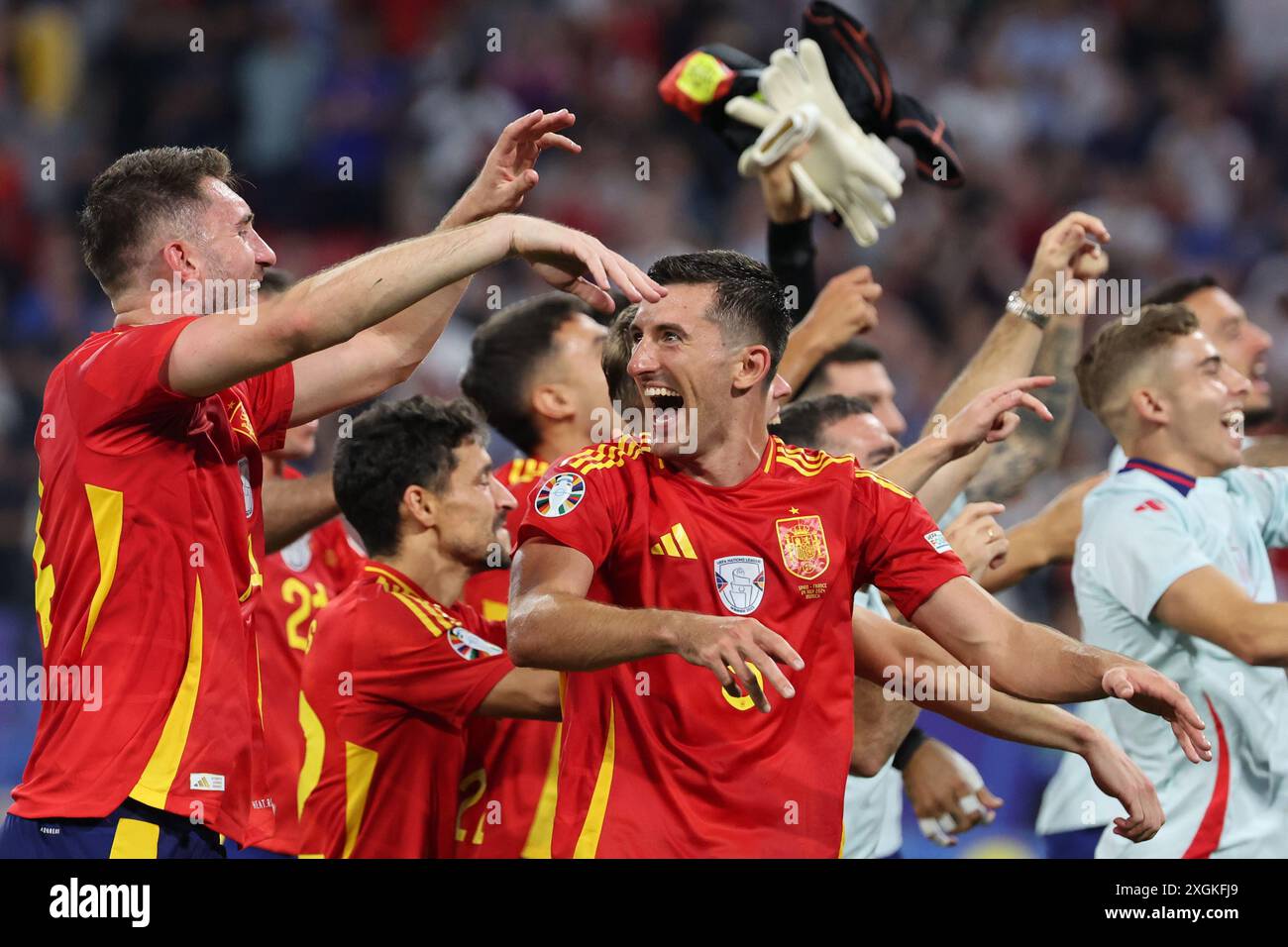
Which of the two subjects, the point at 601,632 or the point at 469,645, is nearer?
the point at 601,632

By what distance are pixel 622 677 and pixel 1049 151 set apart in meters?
8.86

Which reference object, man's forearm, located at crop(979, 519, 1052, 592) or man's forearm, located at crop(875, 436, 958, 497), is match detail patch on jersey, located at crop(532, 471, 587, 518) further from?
man's forearm, located at crop(979, 519, 1052, 592)

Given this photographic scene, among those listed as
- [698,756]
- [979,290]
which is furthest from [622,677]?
[979,290]

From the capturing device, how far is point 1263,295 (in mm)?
10766

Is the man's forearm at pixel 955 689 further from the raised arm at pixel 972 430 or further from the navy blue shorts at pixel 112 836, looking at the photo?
the navy blue shorts at pixel 112 836

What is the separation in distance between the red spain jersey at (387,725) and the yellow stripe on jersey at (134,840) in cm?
111

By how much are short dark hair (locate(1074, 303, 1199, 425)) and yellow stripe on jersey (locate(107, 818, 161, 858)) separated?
3.83m

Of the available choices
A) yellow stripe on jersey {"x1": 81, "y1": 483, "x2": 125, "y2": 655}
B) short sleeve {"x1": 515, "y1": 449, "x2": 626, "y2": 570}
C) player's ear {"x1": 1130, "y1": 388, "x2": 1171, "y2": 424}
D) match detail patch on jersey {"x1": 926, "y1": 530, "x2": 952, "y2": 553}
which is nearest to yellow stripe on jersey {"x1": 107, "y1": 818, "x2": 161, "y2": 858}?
yellow stripe on jersey {"x1": 81, "y1": 483, "x2": 125, "y2": 655}

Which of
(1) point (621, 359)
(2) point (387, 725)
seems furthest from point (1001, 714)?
(2) point (387, 725)

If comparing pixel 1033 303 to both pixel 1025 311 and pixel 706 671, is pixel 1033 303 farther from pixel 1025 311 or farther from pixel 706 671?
pixel 706 671

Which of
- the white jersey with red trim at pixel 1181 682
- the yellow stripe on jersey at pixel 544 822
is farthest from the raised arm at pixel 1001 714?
the white jersey with red trim at pixel 1181 682

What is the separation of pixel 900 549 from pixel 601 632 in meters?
0.86

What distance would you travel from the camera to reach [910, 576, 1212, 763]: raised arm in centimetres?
338

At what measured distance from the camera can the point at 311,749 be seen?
4.71 metres
